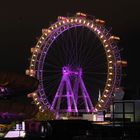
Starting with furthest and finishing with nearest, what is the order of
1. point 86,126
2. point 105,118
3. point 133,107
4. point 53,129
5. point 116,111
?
1. point 105,118
2. point 116,111
3. point 133,107
4. point 86,126
5. point 53,129

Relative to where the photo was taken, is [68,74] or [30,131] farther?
[68,74]

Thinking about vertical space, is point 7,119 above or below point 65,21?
below

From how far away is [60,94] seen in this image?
47.8 metres

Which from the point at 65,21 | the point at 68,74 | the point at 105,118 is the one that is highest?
the point at 65,21

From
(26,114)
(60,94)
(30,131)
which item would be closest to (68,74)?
(60,94)

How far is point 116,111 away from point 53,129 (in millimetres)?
26222

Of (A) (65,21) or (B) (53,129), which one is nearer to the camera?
(B) (53,129)

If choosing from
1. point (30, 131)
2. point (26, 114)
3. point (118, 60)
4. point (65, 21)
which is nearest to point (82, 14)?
point (65, 21)

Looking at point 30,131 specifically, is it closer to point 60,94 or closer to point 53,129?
point 53,129

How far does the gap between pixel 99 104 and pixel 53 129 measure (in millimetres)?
27811

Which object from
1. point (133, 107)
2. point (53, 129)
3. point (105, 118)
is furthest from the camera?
point (105, 118)

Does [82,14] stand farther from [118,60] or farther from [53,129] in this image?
[53,129]

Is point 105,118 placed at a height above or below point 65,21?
below

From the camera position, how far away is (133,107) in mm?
42625
